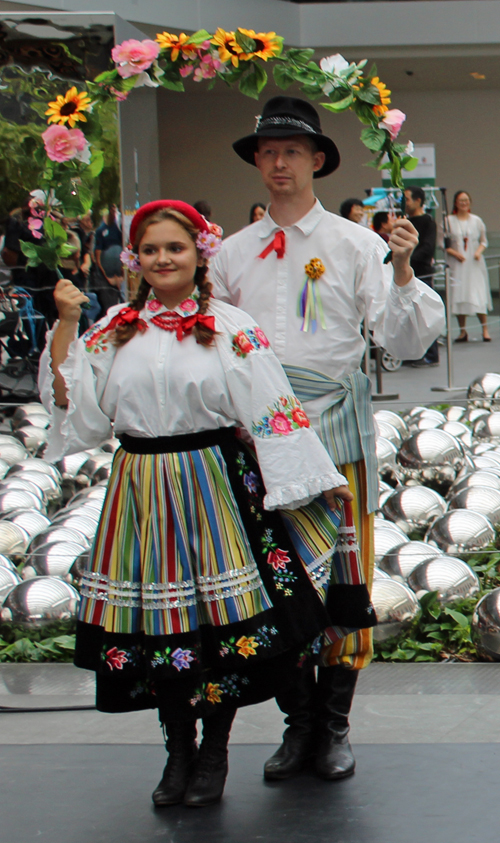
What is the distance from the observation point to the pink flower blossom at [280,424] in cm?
249

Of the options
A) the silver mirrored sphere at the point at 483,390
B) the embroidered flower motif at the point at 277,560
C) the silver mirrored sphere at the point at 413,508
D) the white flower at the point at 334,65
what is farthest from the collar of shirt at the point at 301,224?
the silver mirrored sphere at the point at 483,390

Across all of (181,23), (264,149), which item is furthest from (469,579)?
(181,23)

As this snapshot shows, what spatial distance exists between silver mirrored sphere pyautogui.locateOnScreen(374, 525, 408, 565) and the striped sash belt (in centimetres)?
143

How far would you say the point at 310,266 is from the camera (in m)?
2.78

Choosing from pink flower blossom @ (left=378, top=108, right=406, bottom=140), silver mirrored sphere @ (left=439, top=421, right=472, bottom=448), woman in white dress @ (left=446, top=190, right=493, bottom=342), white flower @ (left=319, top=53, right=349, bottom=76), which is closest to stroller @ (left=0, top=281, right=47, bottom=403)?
silver mirrored sphere @ (left=439, top=421, right=472, bottom=448)

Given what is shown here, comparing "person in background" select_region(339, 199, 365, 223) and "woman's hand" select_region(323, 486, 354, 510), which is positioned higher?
"person in background" select_region(339, 199, 365, 223)

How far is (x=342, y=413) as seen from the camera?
9.07 ft

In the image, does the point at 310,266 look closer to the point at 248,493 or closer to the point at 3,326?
the point at 248,493

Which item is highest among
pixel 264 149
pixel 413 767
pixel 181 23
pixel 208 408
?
pixel 181 23

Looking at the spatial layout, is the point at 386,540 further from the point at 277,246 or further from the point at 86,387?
the point at 86,387

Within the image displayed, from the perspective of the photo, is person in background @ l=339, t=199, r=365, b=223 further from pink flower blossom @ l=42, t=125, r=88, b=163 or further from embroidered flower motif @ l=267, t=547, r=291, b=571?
embroidered flower motif @ l=267, t=547, r=291, b=571

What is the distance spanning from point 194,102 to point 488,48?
A: 540 centimetres

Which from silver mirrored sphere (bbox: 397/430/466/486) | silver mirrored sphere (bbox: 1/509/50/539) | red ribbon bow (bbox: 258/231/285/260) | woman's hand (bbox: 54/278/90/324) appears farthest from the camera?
silver mirrored sphere (bbox: 397/430/466/486)

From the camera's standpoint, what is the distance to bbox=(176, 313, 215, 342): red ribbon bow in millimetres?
2549
